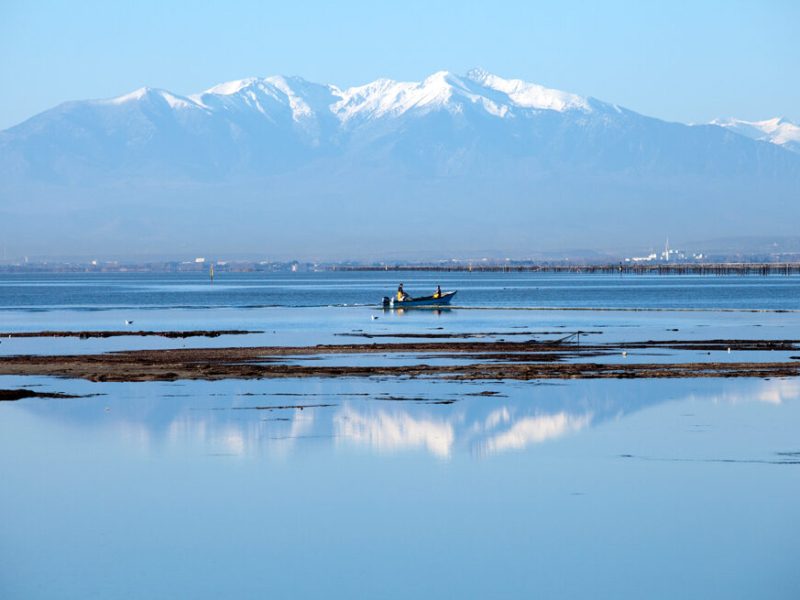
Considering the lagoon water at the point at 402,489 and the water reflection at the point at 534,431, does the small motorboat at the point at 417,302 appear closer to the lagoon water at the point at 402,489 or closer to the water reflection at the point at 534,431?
the lagoon water at the point at 402,489

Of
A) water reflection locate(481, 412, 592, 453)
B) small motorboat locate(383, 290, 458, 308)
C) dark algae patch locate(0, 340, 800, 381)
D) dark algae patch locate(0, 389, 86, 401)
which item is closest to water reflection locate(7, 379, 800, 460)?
water reflection locate(481, 412, 592, 453)

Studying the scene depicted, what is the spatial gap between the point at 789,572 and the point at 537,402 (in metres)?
15.6

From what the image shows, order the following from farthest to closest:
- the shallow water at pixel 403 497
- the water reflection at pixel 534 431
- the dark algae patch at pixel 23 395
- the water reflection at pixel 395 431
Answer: the dark algae patch at pixel 23 395
the water reflection at pixel 534 431
the water reflection at pixel 395 431
the shallow water at pixel 403 497

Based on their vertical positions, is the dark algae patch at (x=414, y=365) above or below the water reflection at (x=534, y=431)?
below

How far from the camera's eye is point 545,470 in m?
23.2

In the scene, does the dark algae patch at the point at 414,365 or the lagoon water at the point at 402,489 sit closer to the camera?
the lagoon water at the point at 402,489

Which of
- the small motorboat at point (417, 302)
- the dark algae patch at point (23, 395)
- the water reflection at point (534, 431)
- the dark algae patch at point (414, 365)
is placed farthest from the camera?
the small motorboat at point (417, 302)

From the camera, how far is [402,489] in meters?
21.6

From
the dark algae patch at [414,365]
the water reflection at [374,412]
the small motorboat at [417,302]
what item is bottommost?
the small motorboat at [417,302]

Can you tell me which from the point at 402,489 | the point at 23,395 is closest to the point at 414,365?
the point at 23,395

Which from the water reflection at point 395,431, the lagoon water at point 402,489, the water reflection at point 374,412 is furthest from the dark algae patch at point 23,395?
the water reflection at point 395,431

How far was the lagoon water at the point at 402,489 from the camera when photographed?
16.6 metres

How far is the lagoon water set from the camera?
16.6 m

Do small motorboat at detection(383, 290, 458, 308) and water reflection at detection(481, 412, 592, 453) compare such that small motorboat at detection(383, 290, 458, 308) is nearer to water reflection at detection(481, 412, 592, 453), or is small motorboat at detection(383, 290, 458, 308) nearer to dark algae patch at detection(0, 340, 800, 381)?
dark algae patch at detection(0, 340, 800, 381)
